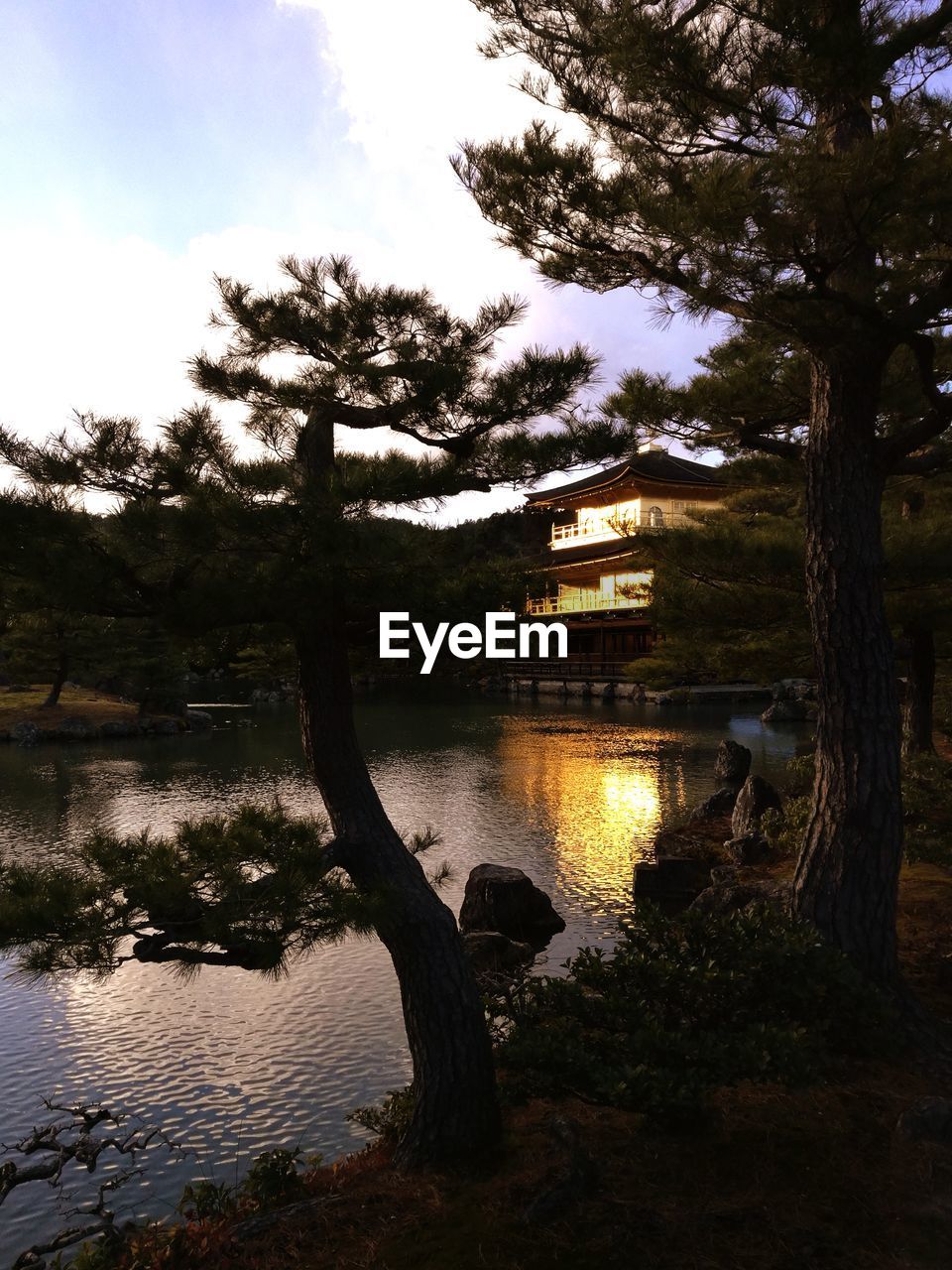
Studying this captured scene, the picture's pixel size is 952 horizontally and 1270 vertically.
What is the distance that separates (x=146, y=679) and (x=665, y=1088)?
2261 centimetres

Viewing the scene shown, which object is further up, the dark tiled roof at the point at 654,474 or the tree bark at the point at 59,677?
the dark tiled roof at the point at 654,474

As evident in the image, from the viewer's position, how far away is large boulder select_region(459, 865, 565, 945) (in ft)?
26.5

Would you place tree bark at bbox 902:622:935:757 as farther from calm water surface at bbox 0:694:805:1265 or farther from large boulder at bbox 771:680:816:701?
large boulder at bbox 771:680:816:701

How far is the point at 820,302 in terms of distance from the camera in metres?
4.47

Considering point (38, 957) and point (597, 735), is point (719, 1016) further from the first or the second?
point (597, 735)

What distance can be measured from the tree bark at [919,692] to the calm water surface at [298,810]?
3.45 metres

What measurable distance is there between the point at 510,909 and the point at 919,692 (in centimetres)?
615

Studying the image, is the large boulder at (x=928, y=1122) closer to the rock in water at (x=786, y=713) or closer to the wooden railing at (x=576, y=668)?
the rock in water at (x=786, y=713)

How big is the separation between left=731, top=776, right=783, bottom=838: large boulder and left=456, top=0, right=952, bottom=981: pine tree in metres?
5.52

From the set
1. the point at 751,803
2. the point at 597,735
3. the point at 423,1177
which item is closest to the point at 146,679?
the point at 597,735

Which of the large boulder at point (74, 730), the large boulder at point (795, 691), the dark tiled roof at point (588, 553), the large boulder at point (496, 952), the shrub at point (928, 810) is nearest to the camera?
the large boulder at point (496, 952)

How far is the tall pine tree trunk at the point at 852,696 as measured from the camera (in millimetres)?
4691

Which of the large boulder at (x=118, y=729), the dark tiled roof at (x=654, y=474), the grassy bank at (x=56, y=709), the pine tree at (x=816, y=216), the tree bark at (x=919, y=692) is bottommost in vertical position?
the large boulder at (x=118, y=729)

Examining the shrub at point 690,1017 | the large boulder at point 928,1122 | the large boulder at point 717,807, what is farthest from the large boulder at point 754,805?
the large boulder at point 928,1122
